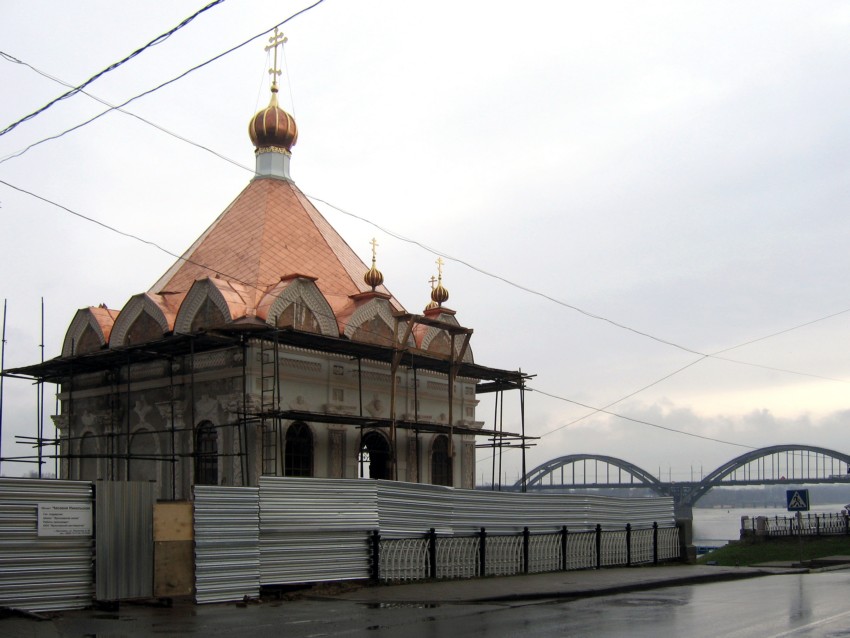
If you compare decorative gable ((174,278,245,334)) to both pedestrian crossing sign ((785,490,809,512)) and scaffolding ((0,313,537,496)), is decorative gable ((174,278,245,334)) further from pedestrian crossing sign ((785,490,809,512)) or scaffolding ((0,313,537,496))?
pedestrian crossing sign ((785,490,809,512))

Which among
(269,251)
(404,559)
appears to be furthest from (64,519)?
(269,251)

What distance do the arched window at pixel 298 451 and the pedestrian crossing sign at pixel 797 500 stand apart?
1146 centimetres

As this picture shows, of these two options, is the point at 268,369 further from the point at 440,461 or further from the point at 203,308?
the point at 440,461

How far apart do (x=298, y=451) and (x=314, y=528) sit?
7.84 m

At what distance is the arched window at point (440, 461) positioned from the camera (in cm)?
2659

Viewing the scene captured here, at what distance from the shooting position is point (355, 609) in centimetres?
Result: 1296

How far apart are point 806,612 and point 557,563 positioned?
317 inches

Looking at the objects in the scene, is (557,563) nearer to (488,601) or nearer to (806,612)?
(488,601)

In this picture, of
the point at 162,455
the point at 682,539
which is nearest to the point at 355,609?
the point at 162,455

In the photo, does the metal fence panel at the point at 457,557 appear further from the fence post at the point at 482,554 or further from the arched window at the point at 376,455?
the arched window at the point at 376,455

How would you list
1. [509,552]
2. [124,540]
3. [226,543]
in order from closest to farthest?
1. [124,540]
2. [226,543]
3. [509,552]

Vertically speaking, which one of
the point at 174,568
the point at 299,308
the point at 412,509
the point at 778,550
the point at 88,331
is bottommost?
the point at 778,550

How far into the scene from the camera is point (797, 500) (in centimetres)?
2327

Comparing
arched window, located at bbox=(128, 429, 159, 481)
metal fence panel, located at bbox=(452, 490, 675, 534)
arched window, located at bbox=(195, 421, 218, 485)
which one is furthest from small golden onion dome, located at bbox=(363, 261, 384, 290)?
metal fence panel, located at bbox=(452, 490, 675, 534)
